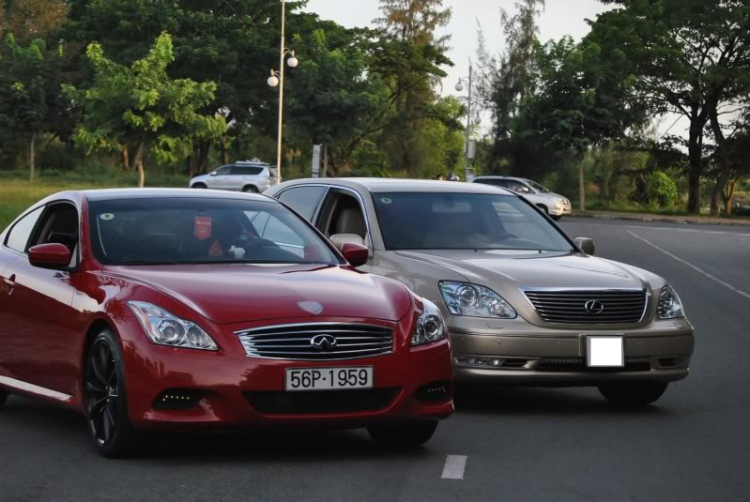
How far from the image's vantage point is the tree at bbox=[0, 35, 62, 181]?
7781 centimetres

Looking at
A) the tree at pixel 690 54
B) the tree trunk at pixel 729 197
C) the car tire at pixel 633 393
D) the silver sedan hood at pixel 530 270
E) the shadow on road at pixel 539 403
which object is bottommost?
the tree trunk at pixel 729 197

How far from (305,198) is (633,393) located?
3219mm

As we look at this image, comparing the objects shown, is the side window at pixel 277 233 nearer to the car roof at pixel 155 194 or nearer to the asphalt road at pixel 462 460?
the car roof at pixel 155 194

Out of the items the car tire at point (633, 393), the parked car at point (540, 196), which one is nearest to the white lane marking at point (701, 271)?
the car tire at point (633, 393)

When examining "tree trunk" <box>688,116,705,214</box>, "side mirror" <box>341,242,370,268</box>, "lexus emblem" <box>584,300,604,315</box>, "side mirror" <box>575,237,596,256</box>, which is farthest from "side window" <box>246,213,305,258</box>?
"tree trunk" <box>688,116,705,214</box>

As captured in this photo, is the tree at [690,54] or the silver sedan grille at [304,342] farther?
the tree at [690,54]

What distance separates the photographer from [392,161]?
8981cm

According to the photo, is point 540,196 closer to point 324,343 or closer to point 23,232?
point 23,232

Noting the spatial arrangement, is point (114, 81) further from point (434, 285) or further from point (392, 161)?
point (434, 285)

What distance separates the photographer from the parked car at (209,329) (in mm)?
6895

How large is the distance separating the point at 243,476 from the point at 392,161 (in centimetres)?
8326

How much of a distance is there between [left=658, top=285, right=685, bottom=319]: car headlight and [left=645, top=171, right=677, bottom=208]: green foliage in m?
66.3

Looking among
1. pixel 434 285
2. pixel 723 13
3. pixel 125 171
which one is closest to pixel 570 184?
pixel 723 13

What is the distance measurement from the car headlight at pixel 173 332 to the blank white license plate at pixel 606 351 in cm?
315
